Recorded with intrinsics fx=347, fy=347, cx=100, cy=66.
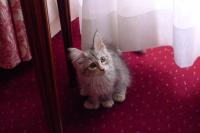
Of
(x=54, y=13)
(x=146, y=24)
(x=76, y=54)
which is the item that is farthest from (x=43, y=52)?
(x=54, y=13)

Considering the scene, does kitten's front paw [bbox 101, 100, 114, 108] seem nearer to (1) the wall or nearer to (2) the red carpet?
(2) the red carpet

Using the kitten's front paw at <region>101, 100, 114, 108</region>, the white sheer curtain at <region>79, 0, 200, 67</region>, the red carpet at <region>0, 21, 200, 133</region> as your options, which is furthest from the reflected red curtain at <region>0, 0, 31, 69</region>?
the kitten's front paw at <region>101, 100, 114, 108</region>

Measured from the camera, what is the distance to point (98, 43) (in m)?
1.12

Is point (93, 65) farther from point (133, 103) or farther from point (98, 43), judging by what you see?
point (133, 103)

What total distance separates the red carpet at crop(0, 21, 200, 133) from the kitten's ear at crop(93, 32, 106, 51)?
0.25 m

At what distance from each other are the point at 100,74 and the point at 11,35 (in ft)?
1.17

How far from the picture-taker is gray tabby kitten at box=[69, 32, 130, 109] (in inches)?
43.7

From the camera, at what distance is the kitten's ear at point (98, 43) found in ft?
3.56

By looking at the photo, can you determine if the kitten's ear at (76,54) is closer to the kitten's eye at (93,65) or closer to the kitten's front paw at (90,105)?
the kitten's eye at (93,65)

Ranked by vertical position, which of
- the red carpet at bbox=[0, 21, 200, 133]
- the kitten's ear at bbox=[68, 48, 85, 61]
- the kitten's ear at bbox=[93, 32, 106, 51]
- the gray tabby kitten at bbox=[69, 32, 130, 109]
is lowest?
the red carpet at bbox=[0, 21, 200, 133]

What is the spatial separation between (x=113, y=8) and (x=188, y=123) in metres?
0.46

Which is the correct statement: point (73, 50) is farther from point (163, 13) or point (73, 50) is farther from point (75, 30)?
point (75, 30)

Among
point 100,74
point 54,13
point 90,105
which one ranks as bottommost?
point 90,105

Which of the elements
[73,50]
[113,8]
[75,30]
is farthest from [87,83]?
[75,30]
